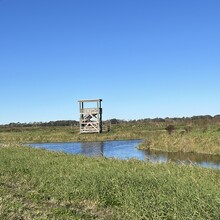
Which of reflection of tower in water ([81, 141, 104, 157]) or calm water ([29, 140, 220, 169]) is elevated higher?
reflection of tower in water ([81, 141, 104, 157])

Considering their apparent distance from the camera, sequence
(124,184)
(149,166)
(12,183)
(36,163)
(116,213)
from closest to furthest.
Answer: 1. (116,213)
2. (124,184)
3. (12,183)
4. (149,166)
5. (36,163)

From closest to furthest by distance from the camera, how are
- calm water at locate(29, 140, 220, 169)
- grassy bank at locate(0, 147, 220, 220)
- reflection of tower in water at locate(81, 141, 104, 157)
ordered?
grassy bank at locate(0, 147, 220, 220), calm water at locate(29, 140, 220, 169), reflection of tower in water at locate(81, 141, 104, 157)

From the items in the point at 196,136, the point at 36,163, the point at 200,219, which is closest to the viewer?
the point at 200,219

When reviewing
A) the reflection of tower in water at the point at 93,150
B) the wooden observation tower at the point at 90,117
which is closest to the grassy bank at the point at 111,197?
the reflection of tower in water at the point at 93,150

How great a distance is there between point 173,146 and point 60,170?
19.5 metres

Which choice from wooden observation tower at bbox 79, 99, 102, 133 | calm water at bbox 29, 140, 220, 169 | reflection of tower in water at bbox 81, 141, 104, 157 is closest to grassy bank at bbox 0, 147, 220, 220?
calm water at bbox 29, 140, 220, 169

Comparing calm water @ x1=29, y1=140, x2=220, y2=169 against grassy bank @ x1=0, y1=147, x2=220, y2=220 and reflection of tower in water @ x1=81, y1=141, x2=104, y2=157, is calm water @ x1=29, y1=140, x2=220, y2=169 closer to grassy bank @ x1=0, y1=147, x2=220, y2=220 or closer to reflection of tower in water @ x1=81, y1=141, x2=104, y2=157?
reflection of tower in water @ x1=81, y1=141, x2=104, y2=157

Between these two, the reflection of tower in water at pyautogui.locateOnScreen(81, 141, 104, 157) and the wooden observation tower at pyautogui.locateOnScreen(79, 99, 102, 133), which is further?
the wooden observation tower at pyautogui.locateOnScreen(79, 99, 102, 133)

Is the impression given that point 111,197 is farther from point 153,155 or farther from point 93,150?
point 93,150

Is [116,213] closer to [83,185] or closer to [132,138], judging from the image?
[83,185]

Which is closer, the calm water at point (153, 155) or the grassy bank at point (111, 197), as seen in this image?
the grassy bank at point (111, 197)

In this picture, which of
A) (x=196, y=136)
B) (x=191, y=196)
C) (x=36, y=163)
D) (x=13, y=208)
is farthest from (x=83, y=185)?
(x=196, y=136)

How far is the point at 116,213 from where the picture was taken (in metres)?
8.61

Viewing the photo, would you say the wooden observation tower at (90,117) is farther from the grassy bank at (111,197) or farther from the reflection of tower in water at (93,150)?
the grassy bank at (111,197)
